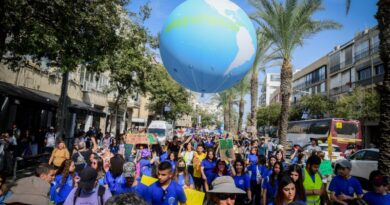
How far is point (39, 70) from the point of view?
20844 millimetres

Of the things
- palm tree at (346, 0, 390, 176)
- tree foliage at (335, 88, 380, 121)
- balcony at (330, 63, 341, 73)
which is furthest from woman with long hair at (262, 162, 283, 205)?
balcony at (330, 63, 341, 73)

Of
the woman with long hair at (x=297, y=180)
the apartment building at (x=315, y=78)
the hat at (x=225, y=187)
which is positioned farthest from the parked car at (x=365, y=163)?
the apartment building at (x=315, y=78)

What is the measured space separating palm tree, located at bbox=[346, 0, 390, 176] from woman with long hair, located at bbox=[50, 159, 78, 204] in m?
6.74

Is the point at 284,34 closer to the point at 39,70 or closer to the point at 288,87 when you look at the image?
the point at 288,87

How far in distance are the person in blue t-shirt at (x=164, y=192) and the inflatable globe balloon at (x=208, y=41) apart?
5.83 ft

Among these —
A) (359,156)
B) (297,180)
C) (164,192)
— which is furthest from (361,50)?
(164,192)

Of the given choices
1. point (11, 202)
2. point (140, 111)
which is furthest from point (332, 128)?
point (140, 111)

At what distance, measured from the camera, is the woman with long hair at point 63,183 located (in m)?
5.34

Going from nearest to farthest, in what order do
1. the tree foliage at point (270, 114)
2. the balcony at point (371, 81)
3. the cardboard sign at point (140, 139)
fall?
1. the cardboard sign at point (140, 139)
2. the balcony at point (371, 81)
3. the tree foliage at point (270, 114)

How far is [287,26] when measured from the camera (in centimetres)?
1839

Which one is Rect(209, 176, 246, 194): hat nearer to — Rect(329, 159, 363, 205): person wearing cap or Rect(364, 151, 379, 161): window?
Rect(329, 159, 363, 205): person wearing cap

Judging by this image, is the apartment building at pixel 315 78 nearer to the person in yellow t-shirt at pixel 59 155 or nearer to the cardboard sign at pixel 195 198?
the person in yellow t-shirt at pixel 59 155

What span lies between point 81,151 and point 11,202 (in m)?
5.93

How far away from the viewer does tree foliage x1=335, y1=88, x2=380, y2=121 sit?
3275cm
